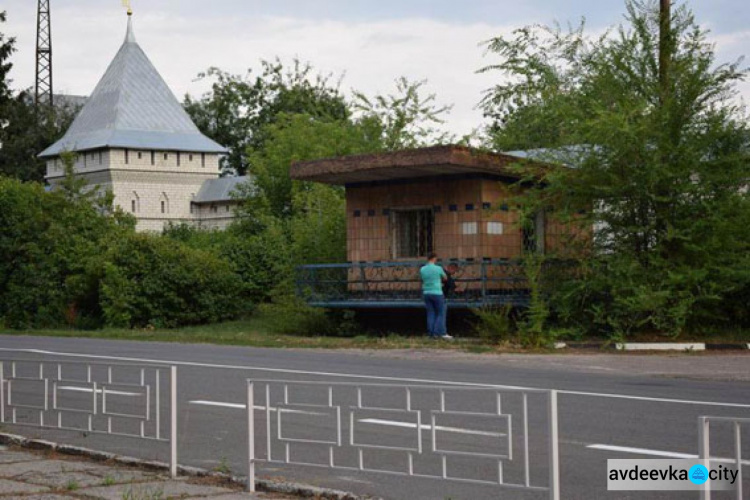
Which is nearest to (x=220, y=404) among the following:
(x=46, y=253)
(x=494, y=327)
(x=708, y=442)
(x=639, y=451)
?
(x=639, y=451)

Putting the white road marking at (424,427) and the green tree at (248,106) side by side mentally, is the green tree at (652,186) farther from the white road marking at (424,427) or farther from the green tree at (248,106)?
the green tree at (248,106)

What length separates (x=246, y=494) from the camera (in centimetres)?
870

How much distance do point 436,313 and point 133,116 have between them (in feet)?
226

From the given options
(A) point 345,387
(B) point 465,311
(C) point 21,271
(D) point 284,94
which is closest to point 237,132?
(D) point 284,94

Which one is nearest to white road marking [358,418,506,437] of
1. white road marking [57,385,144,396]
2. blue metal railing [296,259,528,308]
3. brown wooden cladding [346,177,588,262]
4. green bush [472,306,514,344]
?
white road marking [57,385,144,396]

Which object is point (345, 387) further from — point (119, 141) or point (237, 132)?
point (237, 132)

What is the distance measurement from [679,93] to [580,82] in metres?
2.52

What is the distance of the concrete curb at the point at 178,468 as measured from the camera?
848cm

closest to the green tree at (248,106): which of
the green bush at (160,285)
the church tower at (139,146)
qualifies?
the church tower at (139,146)

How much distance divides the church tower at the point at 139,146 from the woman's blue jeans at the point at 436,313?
6627cm

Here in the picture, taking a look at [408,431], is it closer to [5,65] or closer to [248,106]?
[5,65]

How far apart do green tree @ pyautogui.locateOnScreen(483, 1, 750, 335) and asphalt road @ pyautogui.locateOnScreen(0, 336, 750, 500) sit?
8.73ft

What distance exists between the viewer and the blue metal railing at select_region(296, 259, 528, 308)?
2647 centimetres

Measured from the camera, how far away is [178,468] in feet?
31.9
